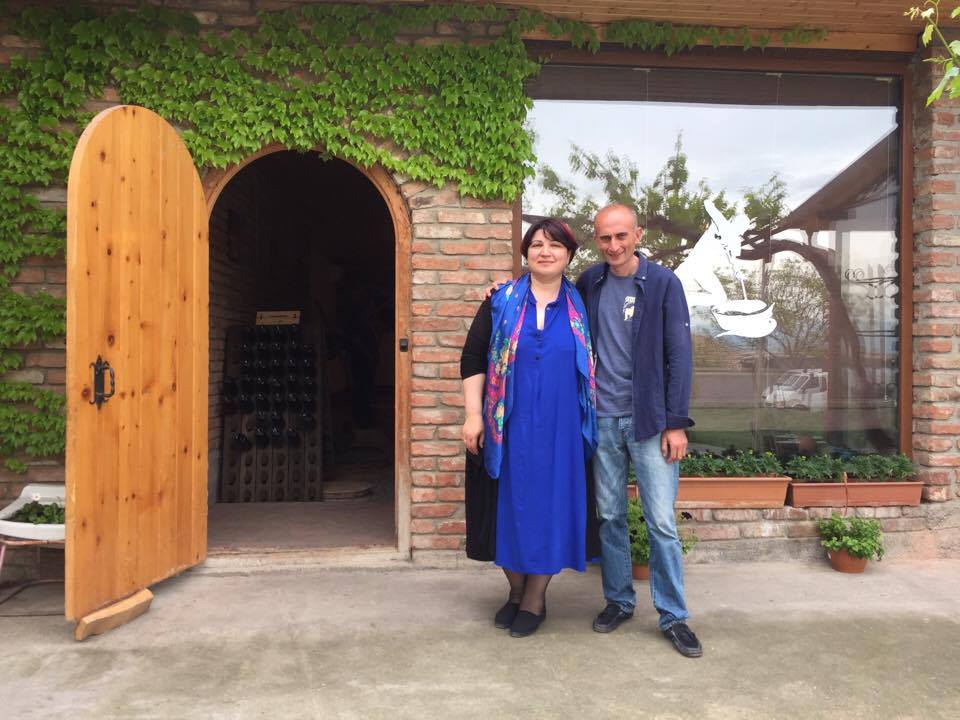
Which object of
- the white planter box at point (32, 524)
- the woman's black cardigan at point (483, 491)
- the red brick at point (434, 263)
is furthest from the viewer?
the red brick at point (434, 263)

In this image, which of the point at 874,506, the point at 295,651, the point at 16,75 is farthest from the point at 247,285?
the point at 874,506

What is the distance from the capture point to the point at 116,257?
11.1ft

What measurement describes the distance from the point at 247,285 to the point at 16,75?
3048 mm

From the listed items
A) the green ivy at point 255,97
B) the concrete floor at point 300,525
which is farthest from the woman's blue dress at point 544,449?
the concrete floor at point 300,525

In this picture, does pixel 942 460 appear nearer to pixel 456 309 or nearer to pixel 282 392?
Answer: pixel 456 309

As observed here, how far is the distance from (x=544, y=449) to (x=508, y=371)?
364 mm

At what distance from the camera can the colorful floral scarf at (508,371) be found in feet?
10.6

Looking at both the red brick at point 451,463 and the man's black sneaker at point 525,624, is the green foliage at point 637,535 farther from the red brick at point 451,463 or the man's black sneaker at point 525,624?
the red brick at point 451,463

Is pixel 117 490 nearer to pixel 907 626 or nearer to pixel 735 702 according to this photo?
pixel 735 702

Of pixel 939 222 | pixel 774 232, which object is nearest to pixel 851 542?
pixel 774 232

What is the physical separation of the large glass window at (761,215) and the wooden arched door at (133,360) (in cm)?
206

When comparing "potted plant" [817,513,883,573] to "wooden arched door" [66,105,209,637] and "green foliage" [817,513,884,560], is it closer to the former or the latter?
"green foliage" [817,513,884,560]

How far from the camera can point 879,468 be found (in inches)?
180

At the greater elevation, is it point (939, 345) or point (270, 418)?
point (939, 345)
